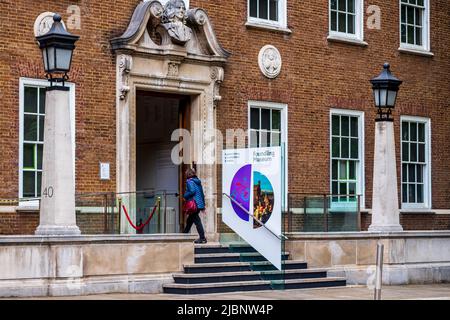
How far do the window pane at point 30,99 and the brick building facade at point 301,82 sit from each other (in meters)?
0.23

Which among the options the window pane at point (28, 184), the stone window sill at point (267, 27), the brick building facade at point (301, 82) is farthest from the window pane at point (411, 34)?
the window pane at point (28, 184)

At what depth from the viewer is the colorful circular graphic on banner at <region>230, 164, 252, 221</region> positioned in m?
22.5

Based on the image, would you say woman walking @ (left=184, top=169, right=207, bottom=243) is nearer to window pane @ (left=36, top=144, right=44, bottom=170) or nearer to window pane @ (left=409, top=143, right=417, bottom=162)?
window pane @ (left=36, top=144, right=44, bottom=170)

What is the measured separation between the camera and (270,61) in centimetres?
2622

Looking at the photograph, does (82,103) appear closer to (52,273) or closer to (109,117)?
(109,117)

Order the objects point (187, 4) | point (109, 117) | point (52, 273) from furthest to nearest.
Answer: point (187, 4), point (109, 117), point (52, 273)

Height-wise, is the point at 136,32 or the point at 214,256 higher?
the point at 136,32

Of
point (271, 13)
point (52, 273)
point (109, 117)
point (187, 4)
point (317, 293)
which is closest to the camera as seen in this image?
point (52, 273)

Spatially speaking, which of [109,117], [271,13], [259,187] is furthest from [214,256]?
[271,13]

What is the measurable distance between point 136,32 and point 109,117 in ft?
5.85

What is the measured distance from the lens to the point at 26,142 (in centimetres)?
2159

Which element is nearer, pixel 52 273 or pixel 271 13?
pixel 52 273

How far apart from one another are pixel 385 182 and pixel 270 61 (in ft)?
13.1

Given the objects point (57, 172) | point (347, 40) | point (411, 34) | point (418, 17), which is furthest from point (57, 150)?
point (418, 17)
